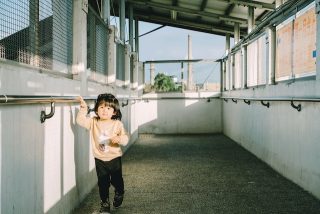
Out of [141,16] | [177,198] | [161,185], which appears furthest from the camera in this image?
[141,16]

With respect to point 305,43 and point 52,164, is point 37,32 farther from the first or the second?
point 305,43

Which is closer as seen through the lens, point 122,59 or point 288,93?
point 288,93

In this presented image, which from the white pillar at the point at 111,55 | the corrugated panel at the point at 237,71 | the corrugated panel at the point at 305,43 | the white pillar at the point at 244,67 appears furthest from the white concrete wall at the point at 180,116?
the corrugated panel at the point at 305,43

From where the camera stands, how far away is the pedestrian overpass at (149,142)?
7.57 feet

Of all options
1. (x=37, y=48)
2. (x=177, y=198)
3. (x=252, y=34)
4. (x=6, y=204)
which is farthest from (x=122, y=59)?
(x=6, y=204)

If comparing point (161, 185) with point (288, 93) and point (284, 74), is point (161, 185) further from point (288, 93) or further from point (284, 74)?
point (284, 74)

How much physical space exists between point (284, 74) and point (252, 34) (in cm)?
188

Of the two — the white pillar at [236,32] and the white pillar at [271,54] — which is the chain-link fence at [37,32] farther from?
the white pillar at [236,32]

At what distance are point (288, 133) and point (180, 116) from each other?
6594 mm

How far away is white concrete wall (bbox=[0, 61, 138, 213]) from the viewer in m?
2.05

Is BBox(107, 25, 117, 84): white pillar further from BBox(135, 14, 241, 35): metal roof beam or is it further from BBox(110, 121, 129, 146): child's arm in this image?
BBox(135, 14, 241, 35): metal roof beam

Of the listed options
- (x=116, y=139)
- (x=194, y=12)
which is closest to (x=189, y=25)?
(x=194, y=12)

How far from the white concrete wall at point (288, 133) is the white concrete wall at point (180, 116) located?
3.69 meters

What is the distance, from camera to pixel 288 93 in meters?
4.81
